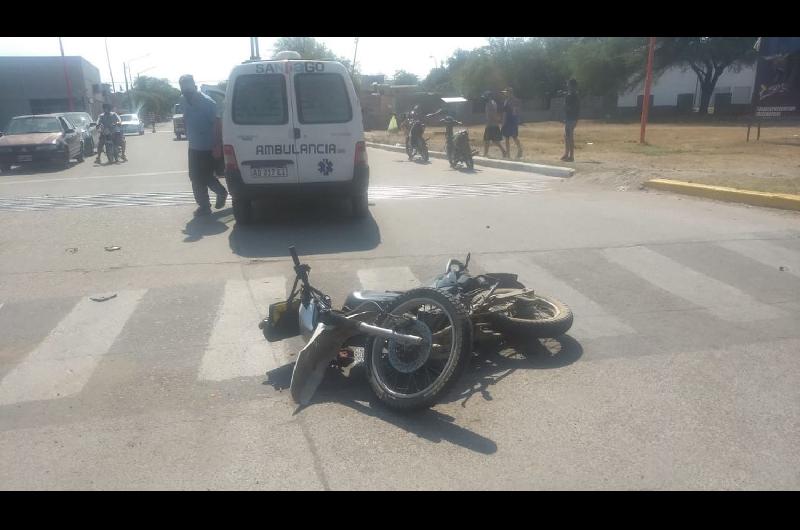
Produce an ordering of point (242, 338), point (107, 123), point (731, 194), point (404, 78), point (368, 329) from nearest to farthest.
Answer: point (368, 329) < point (242, 338) < point (731, 194) < point (107, 123) < point (404, 78)

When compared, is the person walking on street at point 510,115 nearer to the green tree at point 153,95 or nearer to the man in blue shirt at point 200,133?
the man in blue shirt at point 200,133

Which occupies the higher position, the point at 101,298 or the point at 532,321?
the point at 532,321

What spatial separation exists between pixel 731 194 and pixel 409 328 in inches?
336

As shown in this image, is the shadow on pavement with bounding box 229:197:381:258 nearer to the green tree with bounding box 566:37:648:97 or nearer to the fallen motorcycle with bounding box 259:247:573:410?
the fallen motorcycle with bounding box 259:247:573:410

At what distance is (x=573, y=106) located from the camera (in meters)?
16.4

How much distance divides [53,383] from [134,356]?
62cm

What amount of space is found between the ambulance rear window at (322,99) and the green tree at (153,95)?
80568 mm

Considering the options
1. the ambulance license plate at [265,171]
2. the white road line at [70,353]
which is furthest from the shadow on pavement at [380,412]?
the ambulance license plate at [265,171]

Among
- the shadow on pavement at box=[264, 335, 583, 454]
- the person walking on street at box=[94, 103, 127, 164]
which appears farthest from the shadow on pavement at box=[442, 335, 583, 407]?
the person walking on street at box=[94, 103, 127, 164]

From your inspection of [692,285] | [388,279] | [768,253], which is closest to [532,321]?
[388,279]

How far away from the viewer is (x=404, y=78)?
9550cm

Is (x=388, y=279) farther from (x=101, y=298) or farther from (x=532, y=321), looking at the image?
(x=101, y=298)

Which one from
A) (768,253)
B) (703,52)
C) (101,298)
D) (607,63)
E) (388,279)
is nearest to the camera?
(101,298)
